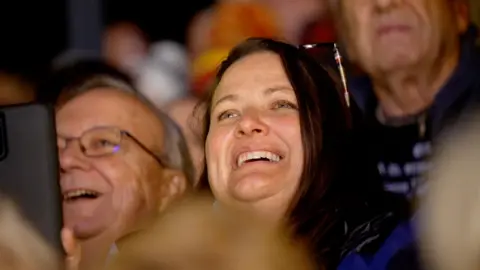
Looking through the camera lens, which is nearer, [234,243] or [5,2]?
[234,243]

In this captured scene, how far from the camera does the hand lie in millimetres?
716

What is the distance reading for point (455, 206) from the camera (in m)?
0.66

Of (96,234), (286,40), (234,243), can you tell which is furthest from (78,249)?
(286,40)

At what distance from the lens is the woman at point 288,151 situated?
26.8 inches

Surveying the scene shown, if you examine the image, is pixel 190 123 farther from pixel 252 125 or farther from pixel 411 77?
pixel 411 77

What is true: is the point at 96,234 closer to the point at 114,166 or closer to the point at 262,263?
the point at 114,166

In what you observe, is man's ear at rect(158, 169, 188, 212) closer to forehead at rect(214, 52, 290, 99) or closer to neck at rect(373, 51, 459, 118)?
forehead at rect(214, 52, 290, 99)

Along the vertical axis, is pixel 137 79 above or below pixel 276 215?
above

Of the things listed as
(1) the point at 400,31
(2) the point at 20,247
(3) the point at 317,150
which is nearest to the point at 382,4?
(1) the point at 400,31

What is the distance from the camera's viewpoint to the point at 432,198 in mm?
673

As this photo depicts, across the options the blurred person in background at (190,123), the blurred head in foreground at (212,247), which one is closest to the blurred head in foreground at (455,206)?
the blurred head in foreground at (212,247)

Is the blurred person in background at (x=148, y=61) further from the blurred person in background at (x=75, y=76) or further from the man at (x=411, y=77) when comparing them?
the man at (x=411, y=77)

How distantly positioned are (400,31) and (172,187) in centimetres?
25

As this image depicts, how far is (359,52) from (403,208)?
0.48ft
